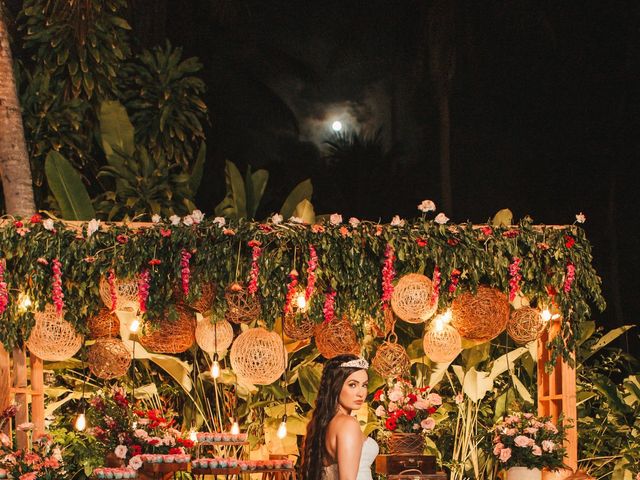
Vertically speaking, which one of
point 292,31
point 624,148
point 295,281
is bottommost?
point 295,281

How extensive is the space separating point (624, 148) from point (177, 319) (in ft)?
34.9

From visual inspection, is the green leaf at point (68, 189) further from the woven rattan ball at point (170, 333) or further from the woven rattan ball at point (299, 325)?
the woven rattan ball at point (299, 325)

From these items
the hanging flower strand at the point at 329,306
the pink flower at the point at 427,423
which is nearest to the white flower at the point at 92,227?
the hanging flower strand at the point at 329,306

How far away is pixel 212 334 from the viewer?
28.8 ft

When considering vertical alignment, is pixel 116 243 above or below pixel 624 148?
below

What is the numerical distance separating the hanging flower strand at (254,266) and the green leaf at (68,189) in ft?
10.1

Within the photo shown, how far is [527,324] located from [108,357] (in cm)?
342

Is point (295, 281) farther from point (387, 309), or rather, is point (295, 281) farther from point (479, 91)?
point (479, 91)

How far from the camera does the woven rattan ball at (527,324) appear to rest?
905cm

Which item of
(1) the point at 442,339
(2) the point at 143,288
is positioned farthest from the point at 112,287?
(1) the point at 442,339

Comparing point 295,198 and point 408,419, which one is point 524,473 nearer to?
point 408,419

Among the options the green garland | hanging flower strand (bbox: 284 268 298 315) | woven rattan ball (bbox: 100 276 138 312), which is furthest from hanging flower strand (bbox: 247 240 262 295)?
woven rattan ball (bbox: 100 276 138 312)

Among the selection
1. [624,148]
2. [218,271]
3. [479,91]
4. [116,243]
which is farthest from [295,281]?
[479,91]

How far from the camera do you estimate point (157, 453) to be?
8438 mm
